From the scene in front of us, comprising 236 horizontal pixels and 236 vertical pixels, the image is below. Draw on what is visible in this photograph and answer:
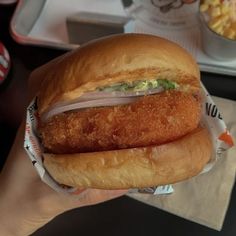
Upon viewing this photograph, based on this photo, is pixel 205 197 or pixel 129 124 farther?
pixel 205 197

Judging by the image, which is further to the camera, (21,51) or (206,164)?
(21,51)

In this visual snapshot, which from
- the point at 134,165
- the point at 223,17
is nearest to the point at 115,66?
the point at 134,165

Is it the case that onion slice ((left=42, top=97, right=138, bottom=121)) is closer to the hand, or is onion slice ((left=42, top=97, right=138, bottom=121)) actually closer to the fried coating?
the fried coating

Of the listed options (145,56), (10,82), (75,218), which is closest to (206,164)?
(145,56)

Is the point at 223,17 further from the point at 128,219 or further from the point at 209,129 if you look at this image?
the point at 128,219

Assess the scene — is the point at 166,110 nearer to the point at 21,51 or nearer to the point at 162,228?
the point at 162,228
